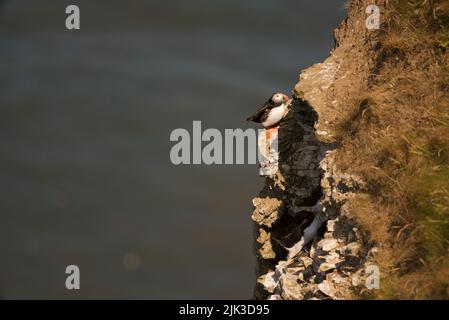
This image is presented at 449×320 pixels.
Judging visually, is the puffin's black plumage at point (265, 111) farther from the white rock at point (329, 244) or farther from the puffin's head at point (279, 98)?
the white rock at point (329, 244)

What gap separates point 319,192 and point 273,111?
309 centimetres

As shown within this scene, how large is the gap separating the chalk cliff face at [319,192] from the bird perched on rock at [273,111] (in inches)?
14.9

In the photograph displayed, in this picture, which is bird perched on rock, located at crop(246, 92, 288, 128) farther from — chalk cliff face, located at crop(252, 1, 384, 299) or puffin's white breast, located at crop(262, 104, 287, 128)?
chalk cliff face, located at crop(252, 1, 384, 299)

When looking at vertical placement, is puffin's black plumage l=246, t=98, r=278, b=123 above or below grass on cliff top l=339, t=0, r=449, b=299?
above

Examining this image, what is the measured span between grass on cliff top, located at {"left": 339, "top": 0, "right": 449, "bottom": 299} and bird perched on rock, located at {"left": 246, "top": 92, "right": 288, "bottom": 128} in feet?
11.2

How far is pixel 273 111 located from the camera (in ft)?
51.4

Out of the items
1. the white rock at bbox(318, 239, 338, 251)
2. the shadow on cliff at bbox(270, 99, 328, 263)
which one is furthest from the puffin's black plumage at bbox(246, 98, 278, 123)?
the white rock at bbox(318, 239, 338, 251)

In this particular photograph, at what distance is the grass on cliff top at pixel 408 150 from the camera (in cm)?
931

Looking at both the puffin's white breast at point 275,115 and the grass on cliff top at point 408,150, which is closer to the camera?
the grass on cliff top at point 408,150

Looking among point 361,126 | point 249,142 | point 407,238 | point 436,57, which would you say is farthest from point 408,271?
point 249,142

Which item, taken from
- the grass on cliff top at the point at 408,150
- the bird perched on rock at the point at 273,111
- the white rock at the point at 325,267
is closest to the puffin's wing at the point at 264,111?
the bird perched on rock at the point at 273,111

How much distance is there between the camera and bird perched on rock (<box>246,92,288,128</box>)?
51.1 feet

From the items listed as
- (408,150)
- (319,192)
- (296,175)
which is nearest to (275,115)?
(296,175)

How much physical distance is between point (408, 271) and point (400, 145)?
2550 millimetres
